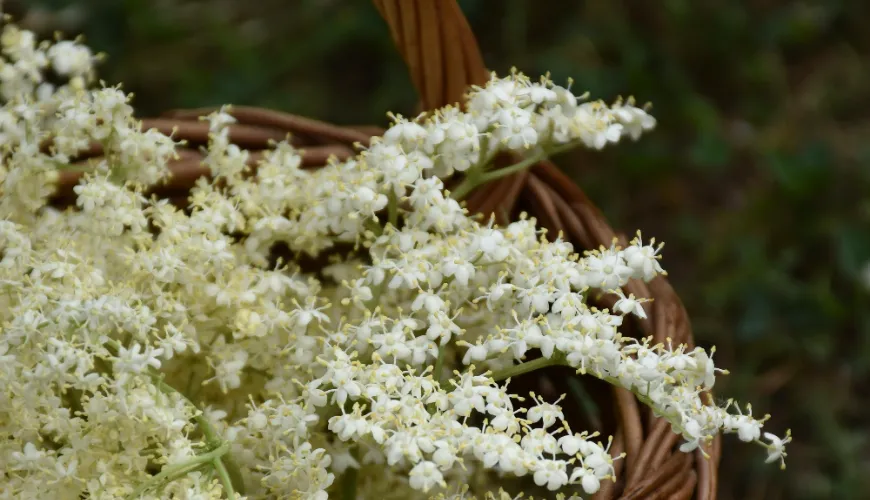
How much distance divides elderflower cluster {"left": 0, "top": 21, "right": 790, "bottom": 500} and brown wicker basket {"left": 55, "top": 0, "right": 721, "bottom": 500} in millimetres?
42

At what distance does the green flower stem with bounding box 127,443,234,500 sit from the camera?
56cm

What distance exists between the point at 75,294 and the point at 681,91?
1032mm

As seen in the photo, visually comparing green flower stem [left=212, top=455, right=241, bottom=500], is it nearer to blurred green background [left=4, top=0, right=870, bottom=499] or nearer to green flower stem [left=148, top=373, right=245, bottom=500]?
green flower stem [left=148, top=373, right=245, bottom=500]

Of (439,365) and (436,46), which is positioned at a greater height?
(436,46)

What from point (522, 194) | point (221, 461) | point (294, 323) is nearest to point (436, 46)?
point (522, 194)

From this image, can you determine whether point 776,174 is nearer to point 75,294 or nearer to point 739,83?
point 739,83

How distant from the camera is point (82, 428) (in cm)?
60

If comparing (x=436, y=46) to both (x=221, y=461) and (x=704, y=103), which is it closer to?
(x=221, y=461)

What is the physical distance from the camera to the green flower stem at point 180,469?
56 cm

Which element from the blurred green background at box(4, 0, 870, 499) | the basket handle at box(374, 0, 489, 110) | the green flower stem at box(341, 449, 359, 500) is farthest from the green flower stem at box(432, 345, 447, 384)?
the blurred green background at box(4, 0, 870, 499)

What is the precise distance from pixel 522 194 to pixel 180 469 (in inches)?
14.7

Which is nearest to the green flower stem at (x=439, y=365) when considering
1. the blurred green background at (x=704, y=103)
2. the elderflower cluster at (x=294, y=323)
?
the elderflower cluster at (x=294, y=323)

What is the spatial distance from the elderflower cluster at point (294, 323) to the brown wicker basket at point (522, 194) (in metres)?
0.04

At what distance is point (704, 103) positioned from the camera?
1.40 meters
